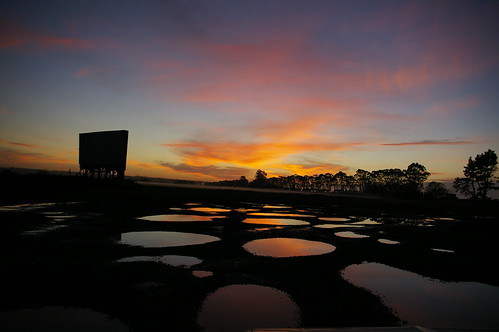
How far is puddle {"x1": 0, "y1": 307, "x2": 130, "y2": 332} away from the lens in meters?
4.21

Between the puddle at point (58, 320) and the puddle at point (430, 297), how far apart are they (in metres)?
5.33

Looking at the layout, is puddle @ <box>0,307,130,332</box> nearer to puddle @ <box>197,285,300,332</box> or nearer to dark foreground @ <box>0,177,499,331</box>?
dark foreground @ <box>0,177,499,331</box>

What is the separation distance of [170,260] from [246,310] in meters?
3.83

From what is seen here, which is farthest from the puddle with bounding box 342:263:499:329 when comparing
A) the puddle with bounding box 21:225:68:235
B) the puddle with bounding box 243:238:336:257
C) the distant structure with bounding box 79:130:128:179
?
the distant structure with bounding box 79:130:128:179

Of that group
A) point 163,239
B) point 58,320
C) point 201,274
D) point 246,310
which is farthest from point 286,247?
point 58,320

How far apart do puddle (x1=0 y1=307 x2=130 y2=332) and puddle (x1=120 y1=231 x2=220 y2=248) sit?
16.7ft

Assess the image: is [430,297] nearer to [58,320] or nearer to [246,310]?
[246,310]

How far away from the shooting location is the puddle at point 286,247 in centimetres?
956

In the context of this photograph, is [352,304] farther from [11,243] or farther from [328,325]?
[11,243]

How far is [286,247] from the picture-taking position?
10625mm

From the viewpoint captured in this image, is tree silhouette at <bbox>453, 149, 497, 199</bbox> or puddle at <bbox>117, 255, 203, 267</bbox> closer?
puddle at <bbox>117, 255, 203, 267</bbox>

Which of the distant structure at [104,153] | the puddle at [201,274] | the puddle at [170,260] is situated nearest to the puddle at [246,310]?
the puddle at [201,274]

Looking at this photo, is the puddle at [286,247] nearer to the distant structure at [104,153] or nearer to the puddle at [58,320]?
the puddle at [58,320]

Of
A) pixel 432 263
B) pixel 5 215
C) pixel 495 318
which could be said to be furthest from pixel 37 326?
pixel 5 215
